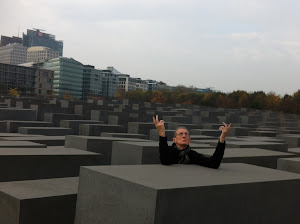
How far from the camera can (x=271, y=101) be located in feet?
207

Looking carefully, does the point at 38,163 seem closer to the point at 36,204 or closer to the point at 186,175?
the point at 36,204

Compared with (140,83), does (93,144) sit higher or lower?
lower

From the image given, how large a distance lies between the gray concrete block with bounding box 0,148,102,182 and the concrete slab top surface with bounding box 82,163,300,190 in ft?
7.62

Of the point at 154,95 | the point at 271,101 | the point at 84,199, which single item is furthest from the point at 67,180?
the point at 154,95

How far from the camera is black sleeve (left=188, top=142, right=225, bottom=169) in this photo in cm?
431

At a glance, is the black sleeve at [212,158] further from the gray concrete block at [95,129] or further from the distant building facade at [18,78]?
the distant building facade at [18,78]

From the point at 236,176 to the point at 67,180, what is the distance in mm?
2314

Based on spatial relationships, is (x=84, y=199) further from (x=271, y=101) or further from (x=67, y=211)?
(x=271, y=101)

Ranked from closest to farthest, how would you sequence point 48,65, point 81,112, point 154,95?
1. point 81,112
2. point 154,95
3. point 48,65

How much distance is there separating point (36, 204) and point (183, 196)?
180 centimetres

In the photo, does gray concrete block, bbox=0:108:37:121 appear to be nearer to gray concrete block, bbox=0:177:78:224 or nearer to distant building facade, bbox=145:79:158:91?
gray concrete block, bbox=0:177:78:224

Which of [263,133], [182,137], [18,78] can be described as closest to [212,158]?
[182,137]

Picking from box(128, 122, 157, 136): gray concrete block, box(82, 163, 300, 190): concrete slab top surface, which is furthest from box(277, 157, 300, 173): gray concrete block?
box(128, 122, 157, 136): gray concrete block

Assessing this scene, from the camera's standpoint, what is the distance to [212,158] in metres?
4.32
